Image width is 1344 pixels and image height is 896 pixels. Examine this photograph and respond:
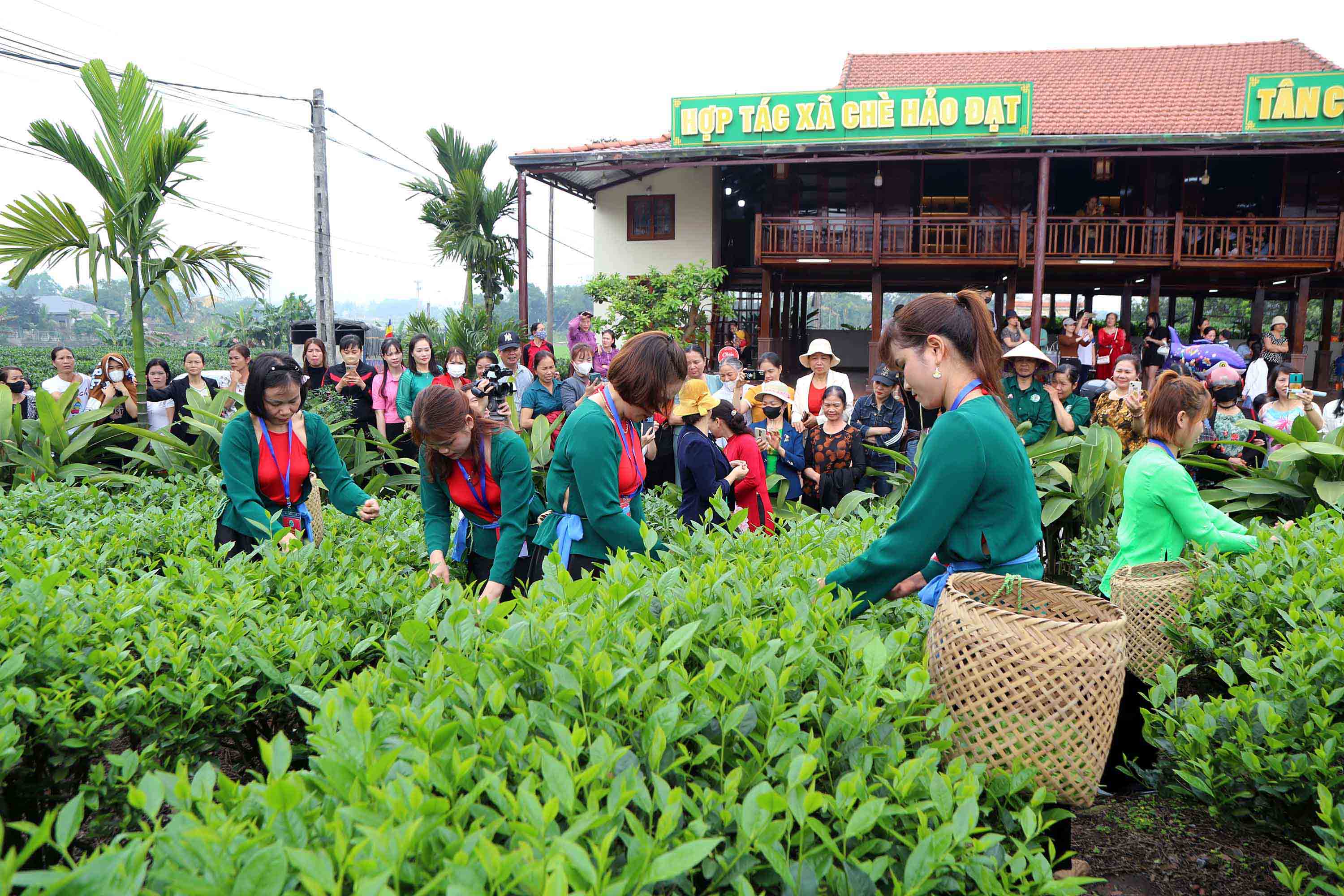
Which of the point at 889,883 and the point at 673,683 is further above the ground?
the point at 673,683

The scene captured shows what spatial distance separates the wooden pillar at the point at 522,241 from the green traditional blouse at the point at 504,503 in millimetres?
14402

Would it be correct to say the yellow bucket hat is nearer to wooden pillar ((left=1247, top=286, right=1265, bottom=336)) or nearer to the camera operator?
the camera operator

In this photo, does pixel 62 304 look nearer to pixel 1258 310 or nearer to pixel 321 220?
pixel 321 220

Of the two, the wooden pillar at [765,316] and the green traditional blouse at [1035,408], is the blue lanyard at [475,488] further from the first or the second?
the wooden pillar at [765,316]

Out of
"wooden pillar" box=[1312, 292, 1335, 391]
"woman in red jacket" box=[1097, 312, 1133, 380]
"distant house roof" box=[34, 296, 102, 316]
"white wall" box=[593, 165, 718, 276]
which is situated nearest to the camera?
"woman in red jacket" box=[1097, 312, 1133, 380]

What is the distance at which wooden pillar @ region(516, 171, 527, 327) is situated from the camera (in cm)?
1781

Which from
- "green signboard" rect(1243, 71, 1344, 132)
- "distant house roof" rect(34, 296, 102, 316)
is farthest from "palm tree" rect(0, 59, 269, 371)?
"distant house roof" rect(34, 296, 102, 316)

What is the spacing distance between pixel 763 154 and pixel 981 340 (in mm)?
15212

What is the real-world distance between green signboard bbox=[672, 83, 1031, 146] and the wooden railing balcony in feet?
5.65

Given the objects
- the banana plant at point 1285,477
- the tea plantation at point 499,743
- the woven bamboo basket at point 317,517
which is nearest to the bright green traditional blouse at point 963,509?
the tea plantation at point 499,743

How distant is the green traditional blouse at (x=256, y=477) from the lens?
150 inches

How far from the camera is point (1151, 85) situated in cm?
2031

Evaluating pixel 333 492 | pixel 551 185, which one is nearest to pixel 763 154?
pixel 551 185

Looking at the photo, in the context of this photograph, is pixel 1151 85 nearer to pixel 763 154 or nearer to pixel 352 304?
pixel 763 154
